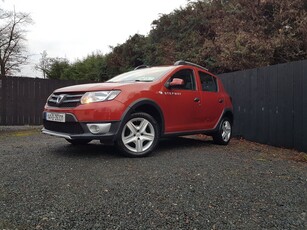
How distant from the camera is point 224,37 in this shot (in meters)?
A: 12.6

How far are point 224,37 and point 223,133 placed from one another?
6.11 m

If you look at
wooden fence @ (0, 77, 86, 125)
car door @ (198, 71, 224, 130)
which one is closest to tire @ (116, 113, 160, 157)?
car door @ (198, 71, 224, 130)

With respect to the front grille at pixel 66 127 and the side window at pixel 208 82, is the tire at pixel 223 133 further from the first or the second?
the front grille at pixel 66 127

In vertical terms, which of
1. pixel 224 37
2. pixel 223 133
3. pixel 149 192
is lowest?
pixel 149 192

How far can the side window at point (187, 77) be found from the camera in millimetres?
6579

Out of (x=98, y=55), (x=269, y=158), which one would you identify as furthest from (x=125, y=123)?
(x=98, y=55)

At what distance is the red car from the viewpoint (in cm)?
509

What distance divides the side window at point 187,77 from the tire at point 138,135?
1228 millimetres

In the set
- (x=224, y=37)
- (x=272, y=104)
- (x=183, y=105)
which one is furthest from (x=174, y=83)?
(x=224, y=37)

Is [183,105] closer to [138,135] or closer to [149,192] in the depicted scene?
[138,135]

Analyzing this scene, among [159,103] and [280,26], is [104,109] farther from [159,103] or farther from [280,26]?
[280,26]

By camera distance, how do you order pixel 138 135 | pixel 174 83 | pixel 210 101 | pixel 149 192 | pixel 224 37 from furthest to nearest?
pixel 224 37
pixel 210 101
pixel 174 83
pixel 138 135
pixel 149 192

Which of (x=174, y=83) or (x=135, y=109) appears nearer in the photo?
(x=135, y=109)

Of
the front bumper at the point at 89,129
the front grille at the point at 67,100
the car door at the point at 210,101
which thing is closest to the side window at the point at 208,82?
the car door at the point at 210,101
